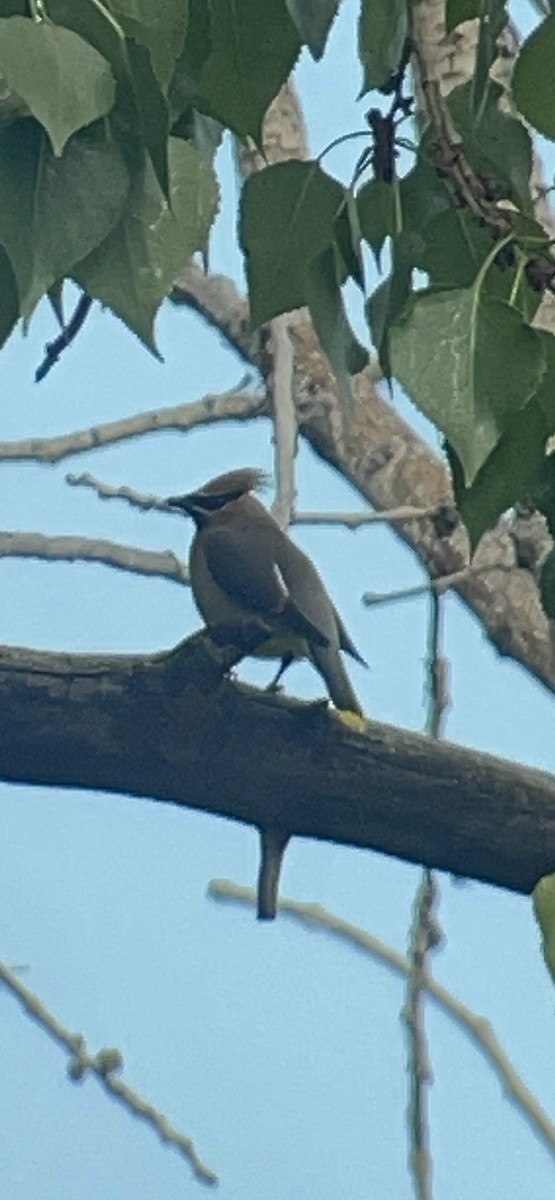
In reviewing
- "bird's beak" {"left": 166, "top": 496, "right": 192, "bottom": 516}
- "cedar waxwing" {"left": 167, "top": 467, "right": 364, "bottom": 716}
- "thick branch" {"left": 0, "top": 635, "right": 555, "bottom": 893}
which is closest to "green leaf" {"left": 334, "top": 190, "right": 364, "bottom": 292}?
"thick branch" {"left": 0, "top": 635, "right": 555, "bottom": 893}

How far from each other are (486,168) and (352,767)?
0.36 metres

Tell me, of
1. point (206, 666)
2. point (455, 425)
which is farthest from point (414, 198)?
point (206, 666)

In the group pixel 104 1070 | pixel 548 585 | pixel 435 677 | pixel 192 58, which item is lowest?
pixel 104 1070

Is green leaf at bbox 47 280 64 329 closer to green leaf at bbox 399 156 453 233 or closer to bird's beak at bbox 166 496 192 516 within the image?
green leaf at bbox 399 156 453 233

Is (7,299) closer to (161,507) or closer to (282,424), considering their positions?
(282,424)

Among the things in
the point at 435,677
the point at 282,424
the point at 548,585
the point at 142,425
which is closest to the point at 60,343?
the point at 548,585

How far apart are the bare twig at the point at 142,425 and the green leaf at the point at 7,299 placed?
3.28 ft

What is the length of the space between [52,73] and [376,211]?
15 centimetres

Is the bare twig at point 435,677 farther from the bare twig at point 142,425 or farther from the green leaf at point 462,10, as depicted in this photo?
the green leaf at point 462,10

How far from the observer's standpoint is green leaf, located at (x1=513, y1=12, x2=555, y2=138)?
344mm

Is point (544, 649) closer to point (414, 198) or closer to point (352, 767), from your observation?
point (352, 767)

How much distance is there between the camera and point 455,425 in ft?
1.08

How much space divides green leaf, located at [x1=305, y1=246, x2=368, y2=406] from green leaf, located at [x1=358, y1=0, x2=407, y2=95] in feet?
0.12

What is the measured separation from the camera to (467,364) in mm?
339
